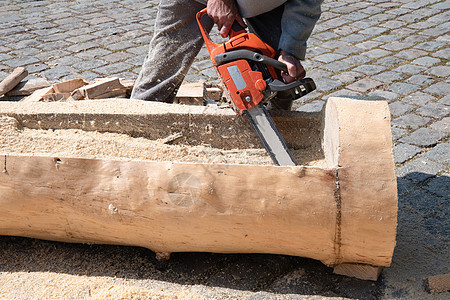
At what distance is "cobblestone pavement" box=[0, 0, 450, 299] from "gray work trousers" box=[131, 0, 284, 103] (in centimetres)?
120

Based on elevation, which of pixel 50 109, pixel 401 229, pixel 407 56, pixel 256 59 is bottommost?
pixel 407 56

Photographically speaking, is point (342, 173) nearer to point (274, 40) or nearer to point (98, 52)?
point (274, 40)

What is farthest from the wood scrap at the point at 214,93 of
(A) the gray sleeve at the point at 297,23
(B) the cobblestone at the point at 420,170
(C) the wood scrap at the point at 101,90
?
(B) the cobblestone at the point at 420,170

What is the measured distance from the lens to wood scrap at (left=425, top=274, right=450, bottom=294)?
8.10 ft

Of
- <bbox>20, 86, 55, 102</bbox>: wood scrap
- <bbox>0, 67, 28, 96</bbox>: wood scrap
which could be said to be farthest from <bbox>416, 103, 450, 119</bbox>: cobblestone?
<bbox>0, 67, 28, 96</bbox>: wood scrap

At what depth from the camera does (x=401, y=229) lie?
2.98 meters

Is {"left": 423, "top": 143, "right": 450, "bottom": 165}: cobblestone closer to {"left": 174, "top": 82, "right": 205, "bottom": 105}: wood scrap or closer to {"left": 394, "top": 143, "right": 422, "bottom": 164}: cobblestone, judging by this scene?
{"left": 394, "top": 143, "right": 422, "bottom": 164}: cobblestone

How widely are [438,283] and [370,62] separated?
Answer: 3.20 metres

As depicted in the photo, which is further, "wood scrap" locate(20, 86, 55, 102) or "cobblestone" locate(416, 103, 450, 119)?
"cobblestone" locate(416, 103, 450, 119)

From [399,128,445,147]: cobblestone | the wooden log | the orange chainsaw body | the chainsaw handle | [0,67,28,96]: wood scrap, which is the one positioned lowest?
[399,128,445,147]: cobblestone

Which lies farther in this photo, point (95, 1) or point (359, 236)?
point (95, 1)

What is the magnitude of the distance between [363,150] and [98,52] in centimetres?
399

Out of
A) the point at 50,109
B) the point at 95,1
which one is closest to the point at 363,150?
the point at 50,109

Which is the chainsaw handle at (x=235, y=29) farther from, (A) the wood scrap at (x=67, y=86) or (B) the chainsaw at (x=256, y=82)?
(A) the wood scrap at (x=67, y=86)
